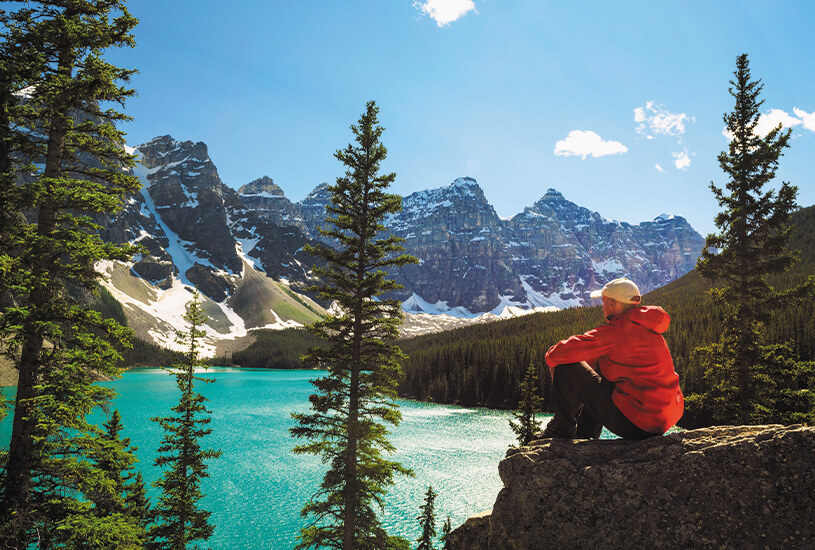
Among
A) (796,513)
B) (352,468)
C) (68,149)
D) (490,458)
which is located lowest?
(490,458)

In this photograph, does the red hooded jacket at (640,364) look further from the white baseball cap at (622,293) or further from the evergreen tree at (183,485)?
the evergreen tree at (183,485)

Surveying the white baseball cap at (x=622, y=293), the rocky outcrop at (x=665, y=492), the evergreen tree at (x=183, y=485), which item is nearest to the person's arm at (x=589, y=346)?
the white baseball cap at (x=622, y=293)

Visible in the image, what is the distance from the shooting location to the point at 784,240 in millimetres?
16281

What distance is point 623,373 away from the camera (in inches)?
200

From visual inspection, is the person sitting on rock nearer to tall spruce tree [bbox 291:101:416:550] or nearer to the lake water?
tall spruce tree [bbox 291:101:416:550]

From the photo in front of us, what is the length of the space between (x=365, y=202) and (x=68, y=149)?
8617 millimetres

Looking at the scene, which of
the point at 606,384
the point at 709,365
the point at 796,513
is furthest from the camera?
the point at 709,365

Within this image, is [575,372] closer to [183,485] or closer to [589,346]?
[589,346]

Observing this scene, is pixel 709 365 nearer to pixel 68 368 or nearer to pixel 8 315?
pixel 68 368

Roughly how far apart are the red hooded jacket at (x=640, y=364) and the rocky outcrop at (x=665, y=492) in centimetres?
31

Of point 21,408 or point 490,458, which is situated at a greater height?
point 21,408

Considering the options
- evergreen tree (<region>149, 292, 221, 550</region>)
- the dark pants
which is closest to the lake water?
evergreen tree (<region>149, 292, 221, 550</region>)

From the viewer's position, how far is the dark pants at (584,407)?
512cm

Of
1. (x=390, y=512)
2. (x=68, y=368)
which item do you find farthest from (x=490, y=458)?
(x=68, y=368)
